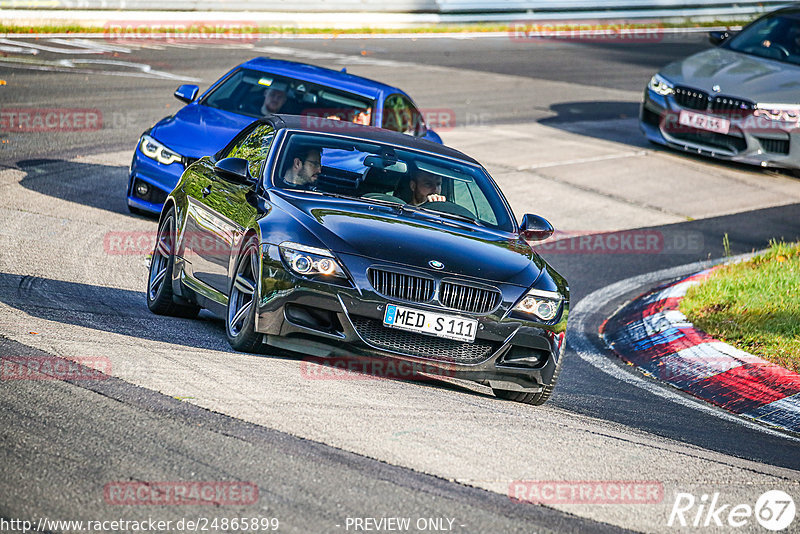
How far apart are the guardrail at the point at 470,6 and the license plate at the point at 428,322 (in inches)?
730

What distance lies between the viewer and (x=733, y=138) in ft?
54.0

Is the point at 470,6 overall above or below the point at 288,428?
below

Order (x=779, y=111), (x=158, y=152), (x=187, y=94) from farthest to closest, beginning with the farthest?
(x=779, y=111) → (x=187, y=94) → (x=158, y=152)

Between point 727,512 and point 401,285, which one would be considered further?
point 401,285

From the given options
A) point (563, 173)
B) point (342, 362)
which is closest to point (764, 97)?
point (563, 173)

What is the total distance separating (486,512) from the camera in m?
4.67

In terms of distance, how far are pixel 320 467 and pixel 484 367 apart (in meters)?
1.93

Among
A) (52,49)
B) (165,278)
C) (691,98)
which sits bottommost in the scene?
(52,49)

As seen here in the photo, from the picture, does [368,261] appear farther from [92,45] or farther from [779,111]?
[92,45]

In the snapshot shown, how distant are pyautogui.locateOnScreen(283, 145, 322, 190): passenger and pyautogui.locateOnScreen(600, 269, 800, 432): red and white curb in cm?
305

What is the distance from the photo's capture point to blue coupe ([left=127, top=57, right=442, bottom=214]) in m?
11.0

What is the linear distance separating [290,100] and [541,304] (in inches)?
231

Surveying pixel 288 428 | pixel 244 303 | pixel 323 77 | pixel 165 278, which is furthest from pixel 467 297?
pixel 323 77

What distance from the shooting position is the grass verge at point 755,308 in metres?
8.95
